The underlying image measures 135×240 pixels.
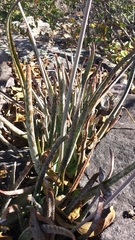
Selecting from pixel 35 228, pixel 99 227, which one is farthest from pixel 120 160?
pixel 35 228

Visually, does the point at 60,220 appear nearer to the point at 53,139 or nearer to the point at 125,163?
A: the point at 53,139

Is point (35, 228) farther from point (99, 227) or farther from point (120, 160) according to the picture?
point (120, 160)

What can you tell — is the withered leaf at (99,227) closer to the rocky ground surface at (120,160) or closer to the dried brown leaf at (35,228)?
the rocky ground surface at (120,160)

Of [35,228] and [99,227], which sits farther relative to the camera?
[99,227]

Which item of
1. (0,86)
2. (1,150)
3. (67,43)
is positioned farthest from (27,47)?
(1,150)

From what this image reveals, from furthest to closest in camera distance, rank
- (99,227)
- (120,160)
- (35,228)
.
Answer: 1. (120,160)
2. (99,227)
3. (35,228)

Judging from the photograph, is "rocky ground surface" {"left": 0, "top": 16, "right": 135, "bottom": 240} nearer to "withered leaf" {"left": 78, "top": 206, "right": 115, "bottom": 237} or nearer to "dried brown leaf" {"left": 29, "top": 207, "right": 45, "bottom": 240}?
"withered leaf" {"left": 78, "top": 206, "right": 115, "bottom": 237}

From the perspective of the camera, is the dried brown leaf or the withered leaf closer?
the dried brown leaf

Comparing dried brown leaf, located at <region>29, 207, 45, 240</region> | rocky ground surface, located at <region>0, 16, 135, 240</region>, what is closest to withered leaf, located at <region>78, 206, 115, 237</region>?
rocky ground surface, located at <region>0, 16, 135, 240</region>

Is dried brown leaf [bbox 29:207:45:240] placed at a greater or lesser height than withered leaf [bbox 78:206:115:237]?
greater

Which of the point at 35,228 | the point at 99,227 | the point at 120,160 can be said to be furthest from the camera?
the point at 120,160

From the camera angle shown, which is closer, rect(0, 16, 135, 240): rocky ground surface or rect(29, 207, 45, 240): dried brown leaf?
rect(29, 207, 45, 240): dried brown leaf
